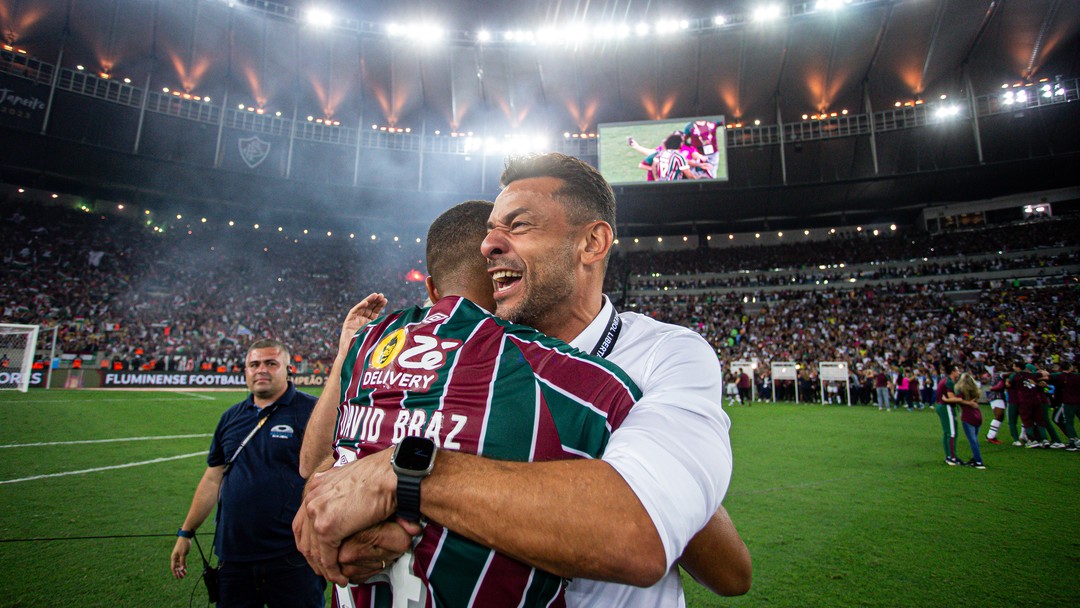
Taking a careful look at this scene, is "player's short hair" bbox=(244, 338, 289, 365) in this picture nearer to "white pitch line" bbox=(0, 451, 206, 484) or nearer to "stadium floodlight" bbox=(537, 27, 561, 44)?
"white pitch line" bbox=(0, 451, 206, 484)

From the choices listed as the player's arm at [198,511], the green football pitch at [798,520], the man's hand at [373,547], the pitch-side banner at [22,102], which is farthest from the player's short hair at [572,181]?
the pitch-side banner at [22,102]

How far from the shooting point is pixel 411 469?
3.57ft

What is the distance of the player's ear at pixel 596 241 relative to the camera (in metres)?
2.07

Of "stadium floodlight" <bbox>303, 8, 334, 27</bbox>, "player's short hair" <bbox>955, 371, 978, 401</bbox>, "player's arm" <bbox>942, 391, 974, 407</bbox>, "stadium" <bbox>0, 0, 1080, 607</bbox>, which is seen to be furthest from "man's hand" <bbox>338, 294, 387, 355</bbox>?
"stadium floodlight" <bbox>303, 8, 334, 27</bbox>

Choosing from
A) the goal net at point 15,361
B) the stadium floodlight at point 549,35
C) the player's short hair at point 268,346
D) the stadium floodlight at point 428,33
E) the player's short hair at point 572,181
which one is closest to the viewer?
the player's short hair at point 572,181

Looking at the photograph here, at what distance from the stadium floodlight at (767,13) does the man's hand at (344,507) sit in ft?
135

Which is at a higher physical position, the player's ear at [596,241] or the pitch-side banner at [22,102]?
the pitch-side banner at [22,102]

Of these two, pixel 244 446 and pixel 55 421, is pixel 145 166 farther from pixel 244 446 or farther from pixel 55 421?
pixel 244 446

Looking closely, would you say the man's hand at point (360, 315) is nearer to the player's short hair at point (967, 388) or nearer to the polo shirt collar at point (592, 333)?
the polo shirt collar at point (592, 333)

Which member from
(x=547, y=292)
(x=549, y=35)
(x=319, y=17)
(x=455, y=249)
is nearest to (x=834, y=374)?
(x=547, y=292)

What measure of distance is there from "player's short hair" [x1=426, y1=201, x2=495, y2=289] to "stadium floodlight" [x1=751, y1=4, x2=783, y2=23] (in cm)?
4015

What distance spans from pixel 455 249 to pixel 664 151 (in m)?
32.3

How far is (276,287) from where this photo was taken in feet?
134

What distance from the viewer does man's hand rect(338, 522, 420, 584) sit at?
112 centimetres
